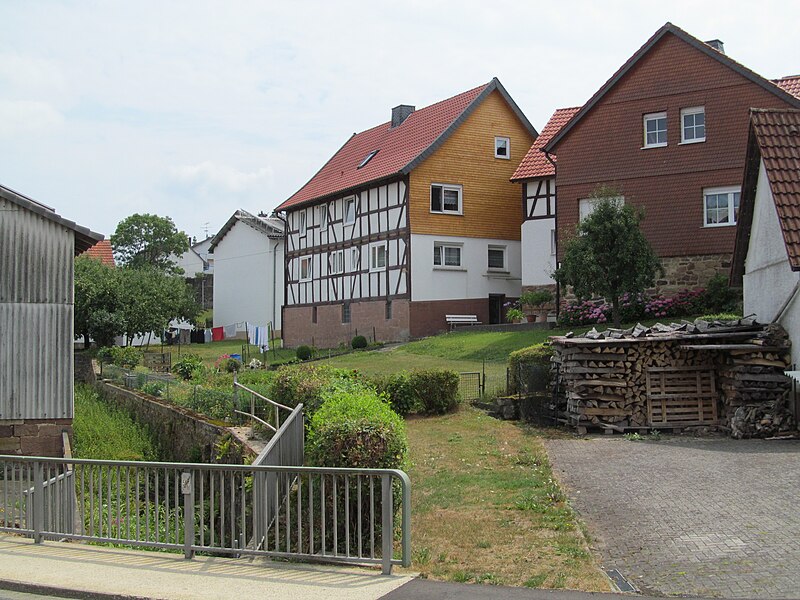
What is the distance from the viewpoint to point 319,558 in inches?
331

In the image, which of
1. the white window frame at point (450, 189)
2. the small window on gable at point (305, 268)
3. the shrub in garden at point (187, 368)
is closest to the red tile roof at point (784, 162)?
the shrub in garden at point (187, 368)

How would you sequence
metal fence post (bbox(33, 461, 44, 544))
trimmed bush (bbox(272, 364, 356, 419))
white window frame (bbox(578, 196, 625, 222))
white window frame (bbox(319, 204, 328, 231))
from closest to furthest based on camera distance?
metal fence post (bbox(33, 461, 44, 544)) < trimmed bush (bbox(272, 364, 356, 419)) < white window frame (bbox(578, 196, 625, 222)) < white window frame (bbox(319, 204, 328, 231))

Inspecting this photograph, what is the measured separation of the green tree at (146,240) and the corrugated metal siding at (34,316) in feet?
184

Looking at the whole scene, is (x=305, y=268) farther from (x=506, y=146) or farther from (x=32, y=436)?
(x=32, y=436)

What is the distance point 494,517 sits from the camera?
1048cm

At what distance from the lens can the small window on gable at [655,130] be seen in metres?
29.3

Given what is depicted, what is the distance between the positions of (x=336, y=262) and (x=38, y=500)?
32817mm

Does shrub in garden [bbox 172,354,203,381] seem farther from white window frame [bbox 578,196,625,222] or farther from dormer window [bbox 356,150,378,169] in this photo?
dormer window [bbox 356,150,378,169]

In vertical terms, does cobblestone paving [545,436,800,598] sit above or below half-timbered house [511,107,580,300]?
below

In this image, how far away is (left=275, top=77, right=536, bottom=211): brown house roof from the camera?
3791 cm

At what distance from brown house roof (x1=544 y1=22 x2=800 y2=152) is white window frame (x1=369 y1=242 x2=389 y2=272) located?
9782mm

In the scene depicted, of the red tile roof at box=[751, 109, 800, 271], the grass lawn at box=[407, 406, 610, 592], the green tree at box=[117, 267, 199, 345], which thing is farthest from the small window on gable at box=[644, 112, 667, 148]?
the green tree at box=[117, 267, 199, 345]

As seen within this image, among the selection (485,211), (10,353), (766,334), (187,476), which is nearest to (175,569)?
(187,476)

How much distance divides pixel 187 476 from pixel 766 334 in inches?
448
